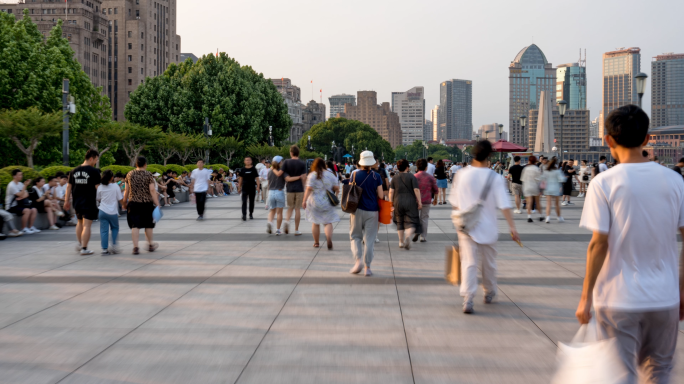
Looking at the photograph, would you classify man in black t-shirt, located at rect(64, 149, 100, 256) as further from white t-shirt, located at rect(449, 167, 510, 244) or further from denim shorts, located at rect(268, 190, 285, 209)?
white t-shirt, located at rect(449, 167, 510, 244)

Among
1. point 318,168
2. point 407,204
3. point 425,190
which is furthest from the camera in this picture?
point 425,190

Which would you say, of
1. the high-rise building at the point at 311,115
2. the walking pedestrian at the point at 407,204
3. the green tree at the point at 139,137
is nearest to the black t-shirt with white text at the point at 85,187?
the walking pedestrian at the point at 407,204

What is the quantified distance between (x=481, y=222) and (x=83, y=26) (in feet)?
375

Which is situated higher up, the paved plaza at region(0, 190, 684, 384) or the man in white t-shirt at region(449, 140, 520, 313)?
the man in white t-shirt at region(449, 140, 520, 313)

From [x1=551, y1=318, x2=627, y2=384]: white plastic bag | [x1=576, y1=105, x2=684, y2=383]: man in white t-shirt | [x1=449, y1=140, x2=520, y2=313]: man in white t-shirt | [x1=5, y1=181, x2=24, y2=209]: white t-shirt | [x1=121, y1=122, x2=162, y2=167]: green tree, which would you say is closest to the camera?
[x1=551, y1=318, x2=627, y2=384]: white plastic bag

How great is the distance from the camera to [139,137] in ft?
134

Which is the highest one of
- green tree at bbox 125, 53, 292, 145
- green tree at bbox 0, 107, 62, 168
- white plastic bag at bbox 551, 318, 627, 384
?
green tree at bbox 125, 53, 292, 145

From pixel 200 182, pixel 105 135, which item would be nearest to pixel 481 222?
pixel 200 182

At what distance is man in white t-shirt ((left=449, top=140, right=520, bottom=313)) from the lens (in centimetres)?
612

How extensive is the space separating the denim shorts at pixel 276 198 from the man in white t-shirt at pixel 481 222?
21.9 ft

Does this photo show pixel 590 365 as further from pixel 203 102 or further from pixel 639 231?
pixel 203 102

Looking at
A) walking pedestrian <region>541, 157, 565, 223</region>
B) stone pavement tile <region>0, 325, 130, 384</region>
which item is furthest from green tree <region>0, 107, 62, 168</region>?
stone pavement tile <region>0, 325, 130, 384</region>

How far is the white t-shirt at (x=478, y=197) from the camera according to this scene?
6152 mm

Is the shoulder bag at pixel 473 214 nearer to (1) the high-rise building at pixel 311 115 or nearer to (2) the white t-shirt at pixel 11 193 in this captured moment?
(2) the white t-shirt at pixel 11 193
